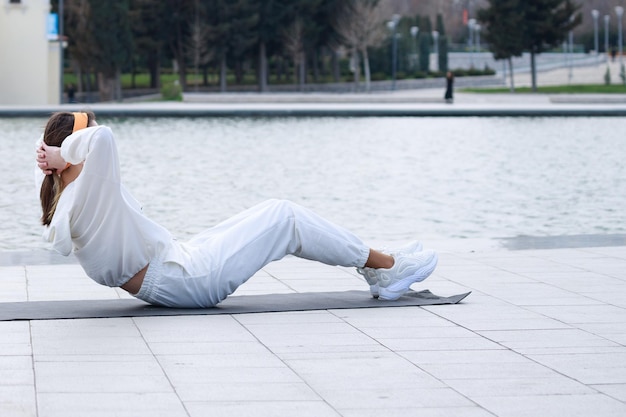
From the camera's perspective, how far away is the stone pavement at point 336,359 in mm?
3703

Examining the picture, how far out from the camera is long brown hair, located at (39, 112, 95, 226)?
512 centimetres

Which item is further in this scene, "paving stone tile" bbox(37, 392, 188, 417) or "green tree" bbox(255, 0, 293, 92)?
"green tree" bbox(255, 0, 293, 92)

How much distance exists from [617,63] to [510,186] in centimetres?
6712

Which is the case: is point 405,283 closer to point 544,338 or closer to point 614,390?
point 544,338

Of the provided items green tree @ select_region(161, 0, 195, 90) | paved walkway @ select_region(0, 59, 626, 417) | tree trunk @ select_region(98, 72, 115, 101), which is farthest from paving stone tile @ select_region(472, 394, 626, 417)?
green tree @ select_region(161, 0, 195, 90)

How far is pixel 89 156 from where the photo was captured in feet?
16.2

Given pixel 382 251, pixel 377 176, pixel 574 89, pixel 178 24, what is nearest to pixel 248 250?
pixel 382 251

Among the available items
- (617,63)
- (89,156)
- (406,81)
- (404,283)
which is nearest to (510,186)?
(404,283)

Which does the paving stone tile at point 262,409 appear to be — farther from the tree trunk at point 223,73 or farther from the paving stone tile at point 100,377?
the tree trunk at point 223,73

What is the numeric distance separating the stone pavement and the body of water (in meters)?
4.81

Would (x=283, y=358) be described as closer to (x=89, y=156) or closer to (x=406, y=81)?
(x=89, y=156)

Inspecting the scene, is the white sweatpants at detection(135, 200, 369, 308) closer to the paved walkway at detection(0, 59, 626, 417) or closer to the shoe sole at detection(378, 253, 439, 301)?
the paved walkway at detection(0, 59, 626, 417)

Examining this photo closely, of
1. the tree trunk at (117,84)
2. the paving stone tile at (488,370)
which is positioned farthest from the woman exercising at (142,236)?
the tree trunk at (117,84)

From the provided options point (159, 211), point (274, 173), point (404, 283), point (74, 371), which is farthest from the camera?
point (274, 173)
